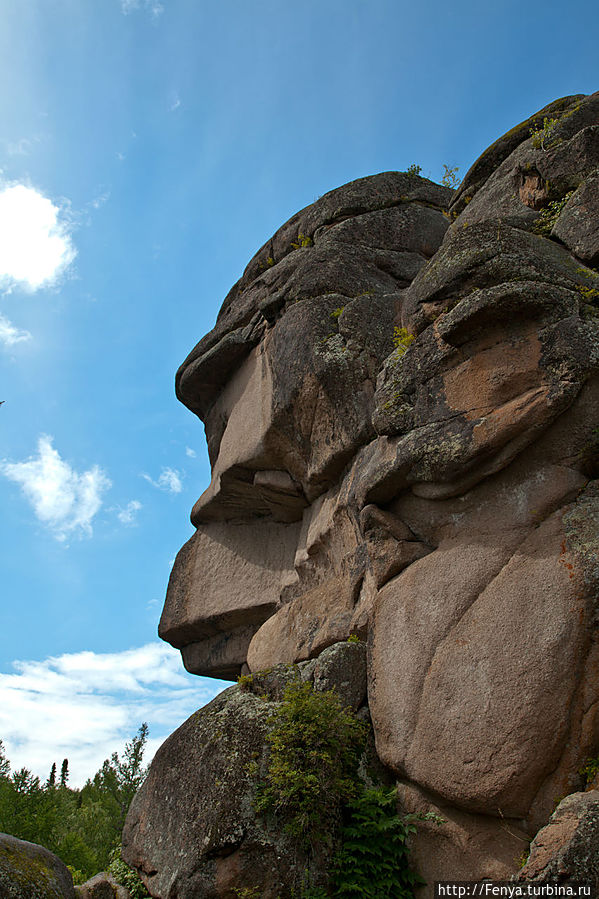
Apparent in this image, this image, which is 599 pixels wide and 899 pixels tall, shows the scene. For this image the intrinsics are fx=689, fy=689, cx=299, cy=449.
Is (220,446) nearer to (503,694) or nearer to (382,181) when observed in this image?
(382,181)

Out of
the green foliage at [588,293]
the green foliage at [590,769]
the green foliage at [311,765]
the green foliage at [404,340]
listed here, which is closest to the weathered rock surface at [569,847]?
the green foliage at [590,769]

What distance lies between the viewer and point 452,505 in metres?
10.1

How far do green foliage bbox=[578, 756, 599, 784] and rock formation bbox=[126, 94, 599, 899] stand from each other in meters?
0.07

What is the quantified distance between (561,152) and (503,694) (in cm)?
971

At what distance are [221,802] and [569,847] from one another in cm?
451

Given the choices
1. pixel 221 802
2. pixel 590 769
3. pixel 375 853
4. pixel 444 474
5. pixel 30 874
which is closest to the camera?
pixel 590 769

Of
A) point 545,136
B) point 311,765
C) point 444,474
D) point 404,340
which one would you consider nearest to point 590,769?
point 311,765

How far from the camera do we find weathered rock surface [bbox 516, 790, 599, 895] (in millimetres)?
6637

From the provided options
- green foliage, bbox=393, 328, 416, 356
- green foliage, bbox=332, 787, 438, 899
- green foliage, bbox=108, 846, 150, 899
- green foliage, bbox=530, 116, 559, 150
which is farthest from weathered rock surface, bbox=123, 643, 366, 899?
green foliage, bbox=530, 116, 559, 150

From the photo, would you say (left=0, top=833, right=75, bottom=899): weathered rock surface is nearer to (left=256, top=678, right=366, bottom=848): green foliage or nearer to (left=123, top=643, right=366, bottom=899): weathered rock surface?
Result: (left=123, top=643, right=366, bottom=899): weathered rock surface

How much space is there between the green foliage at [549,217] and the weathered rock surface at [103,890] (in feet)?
40.6

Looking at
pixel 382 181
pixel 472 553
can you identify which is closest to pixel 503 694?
pixel 472 553

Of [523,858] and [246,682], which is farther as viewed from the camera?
[246,682]

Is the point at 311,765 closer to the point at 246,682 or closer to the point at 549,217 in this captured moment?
the point at 246,682
